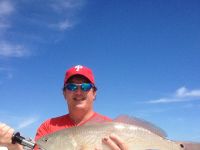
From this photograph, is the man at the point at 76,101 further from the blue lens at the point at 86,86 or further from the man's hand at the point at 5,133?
the man's hand at the point at 5,133

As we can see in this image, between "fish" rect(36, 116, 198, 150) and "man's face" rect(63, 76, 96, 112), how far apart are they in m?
2.31

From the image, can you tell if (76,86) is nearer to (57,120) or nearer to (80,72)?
(80,72)

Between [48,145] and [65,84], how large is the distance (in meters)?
2.74

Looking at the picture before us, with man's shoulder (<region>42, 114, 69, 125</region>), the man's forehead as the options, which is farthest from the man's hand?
the man's forehead

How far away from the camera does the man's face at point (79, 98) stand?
38.6ft

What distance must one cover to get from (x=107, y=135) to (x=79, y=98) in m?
2.76

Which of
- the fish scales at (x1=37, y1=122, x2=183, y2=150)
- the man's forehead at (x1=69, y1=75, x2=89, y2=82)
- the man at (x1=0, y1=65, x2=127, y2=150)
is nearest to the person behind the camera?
the fish scales at (x1=37, y1=122, x2=183, y2=150)

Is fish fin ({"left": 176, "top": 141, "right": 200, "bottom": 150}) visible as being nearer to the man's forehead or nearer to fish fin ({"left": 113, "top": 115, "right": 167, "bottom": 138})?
fish fin ({"left": 113, "top": 115, "right": 167, "bottom": 138})

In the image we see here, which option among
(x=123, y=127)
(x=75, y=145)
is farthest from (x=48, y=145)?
(x=123, y=127)

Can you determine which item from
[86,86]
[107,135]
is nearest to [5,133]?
[107,135]

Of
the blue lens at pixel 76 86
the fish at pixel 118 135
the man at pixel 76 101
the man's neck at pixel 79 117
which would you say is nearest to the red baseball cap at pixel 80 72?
the man at pixel 76 101

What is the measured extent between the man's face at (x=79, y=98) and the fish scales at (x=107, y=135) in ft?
7.67

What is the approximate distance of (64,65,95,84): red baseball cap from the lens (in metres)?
12.0

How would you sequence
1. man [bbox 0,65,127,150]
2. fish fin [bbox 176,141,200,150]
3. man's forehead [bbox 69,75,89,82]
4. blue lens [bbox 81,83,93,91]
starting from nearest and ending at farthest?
1. fish fin [bbox 176,141,200,150]
2. man [bbox 0,65,127,150]
3. blue lens [bbox 81,83,93,91]
4. man's forehead [bbox 69,75,89,82]
